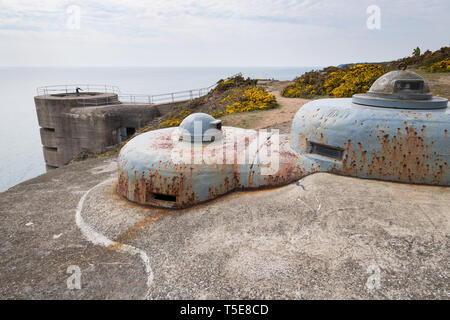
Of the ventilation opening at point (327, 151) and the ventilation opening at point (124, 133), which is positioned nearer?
the ventilation opening at point (327, 151)

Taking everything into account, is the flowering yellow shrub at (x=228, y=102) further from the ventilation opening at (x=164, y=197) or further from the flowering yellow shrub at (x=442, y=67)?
the ventilation opening at (x=164, y=197)

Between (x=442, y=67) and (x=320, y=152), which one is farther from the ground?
(x=442, y=67)

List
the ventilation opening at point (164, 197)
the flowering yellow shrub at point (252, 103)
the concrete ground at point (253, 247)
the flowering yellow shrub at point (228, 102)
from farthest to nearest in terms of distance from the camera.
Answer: the flowering yellow shrub at point (228, 102), the flowering yellow shrub at point (252, 103), the ventilation opening at point (164, 197), the concrete ground at point (253, 247)

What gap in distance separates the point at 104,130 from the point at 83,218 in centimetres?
1569

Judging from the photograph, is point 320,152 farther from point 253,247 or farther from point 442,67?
point 442,67

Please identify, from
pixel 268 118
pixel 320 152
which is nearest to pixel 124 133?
pixel 268 118

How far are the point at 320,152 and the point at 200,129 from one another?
391cm

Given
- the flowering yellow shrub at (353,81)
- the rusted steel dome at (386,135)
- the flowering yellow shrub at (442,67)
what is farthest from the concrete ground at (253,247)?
the flowering yellow shrub at (442,67)

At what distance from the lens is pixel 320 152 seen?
8938 mm

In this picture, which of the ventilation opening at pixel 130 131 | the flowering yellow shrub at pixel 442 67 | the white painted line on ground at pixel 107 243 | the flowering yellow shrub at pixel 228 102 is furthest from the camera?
the ventilation opening at pixel 130 131

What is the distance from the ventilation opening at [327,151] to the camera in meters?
8.52

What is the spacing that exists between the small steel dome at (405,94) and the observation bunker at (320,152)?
24 mm

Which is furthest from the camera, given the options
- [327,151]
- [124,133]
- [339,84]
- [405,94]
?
[124,133]
